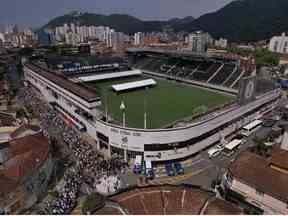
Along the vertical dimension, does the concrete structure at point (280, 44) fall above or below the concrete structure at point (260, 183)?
above

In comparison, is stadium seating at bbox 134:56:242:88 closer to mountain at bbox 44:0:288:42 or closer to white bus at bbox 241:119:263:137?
white bus at bbox 241:119:263:137

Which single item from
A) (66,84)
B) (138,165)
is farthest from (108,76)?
(138,165)

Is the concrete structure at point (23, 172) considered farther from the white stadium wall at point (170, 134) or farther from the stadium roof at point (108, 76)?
A: the stadium roof at point (108, 76)

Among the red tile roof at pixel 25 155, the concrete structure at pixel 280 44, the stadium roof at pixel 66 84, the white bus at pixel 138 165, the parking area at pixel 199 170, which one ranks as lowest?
the parking area at pixel 199 170

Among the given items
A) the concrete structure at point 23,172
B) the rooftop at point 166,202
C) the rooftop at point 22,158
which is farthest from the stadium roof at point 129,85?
the rooftop at point 166,202

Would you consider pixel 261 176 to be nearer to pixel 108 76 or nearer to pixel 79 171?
pixel 79 171

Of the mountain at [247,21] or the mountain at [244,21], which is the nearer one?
the mountain at [247,21]

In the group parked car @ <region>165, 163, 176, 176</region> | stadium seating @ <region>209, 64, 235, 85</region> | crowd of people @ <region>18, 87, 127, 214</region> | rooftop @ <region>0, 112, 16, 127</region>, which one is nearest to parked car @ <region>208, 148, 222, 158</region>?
parked car @ <region>165, 163, 176, 176</region>
